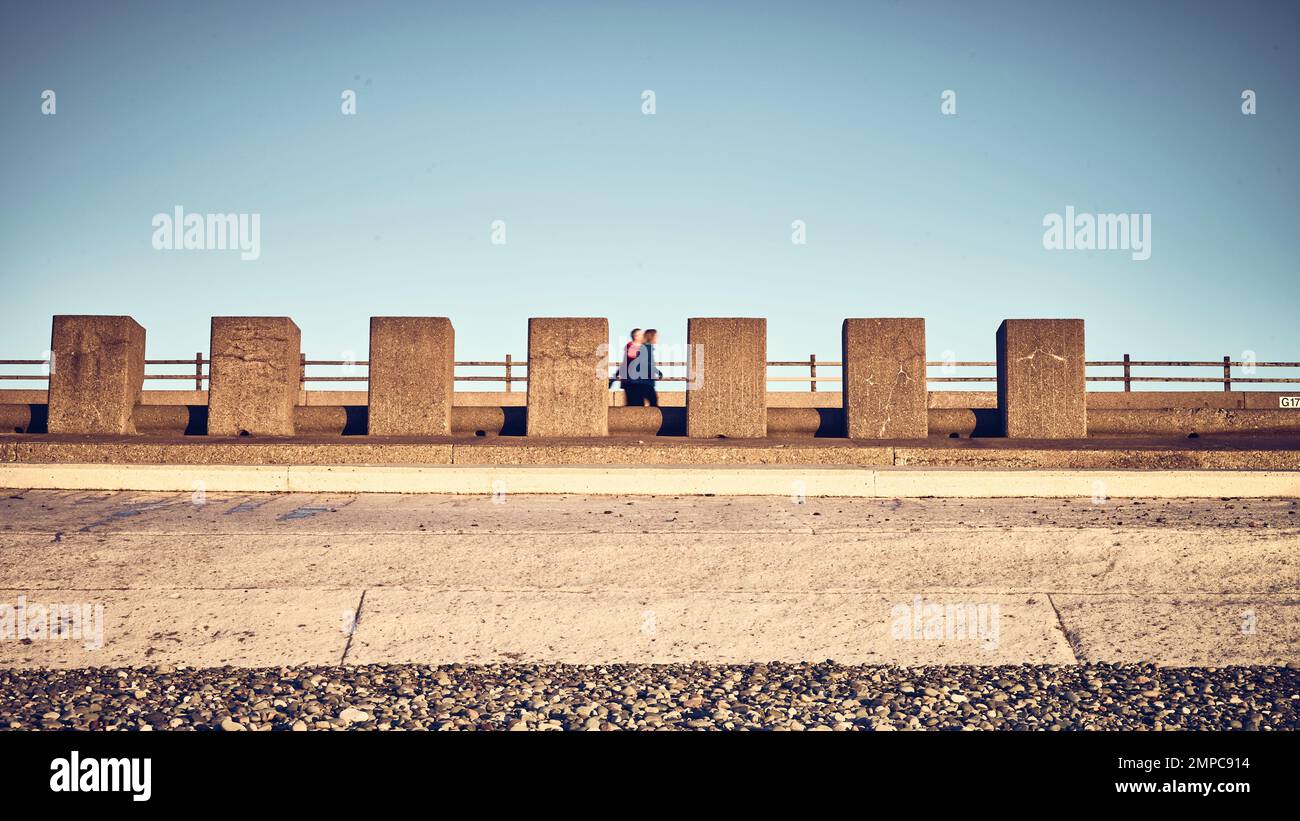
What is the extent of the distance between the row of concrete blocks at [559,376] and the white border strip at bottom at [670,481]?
4.80 ft

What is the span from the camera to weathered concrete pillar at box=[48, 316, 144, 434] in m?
7.89

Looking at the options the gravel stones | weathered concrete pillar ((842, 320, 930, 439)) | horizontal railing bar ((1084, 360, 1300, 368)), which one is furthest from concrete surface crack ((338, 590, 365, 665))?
horizontal railing bar ((1084, 360, 1300, 368))

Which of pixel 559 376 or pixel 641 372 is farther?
pixel 641 372

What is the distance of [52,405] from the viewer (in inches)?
315

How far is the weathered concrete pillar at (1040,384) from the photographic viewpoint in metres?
8.03

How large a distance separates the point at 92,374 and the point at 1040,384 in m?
8.96

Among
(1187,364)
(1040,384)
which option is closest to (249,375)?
(1040,384)

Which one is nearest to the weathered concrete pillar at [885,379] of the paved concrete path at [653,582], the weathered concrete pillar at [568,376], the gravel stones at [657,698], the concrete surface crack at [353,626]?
the paved concrete path at [653,582]

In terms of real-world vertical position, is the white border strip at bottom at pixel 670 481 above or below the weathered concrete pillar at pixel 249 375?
below

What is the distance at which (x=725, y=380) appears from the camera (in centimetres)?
802

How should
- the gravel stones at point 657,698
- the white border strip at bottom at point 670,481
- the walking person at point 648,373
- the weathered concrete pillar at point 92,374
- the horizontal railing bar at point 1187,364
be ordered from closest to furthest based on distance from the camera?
the gravel stones at point 657,698 < the white border strip at bottom at point 670,481 < the weathered concrete pillar at point 92,374 < the walking person at point 648,373 < the horizontal railing bar at point 1187,364

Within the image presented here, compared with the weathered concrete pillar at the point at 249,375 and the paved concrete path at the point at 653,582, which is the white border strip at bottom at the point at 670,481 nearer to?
the paved concrete path at the point at 653,582

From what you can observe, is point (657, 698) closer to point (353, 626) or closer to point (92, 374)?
point (353, 626)
